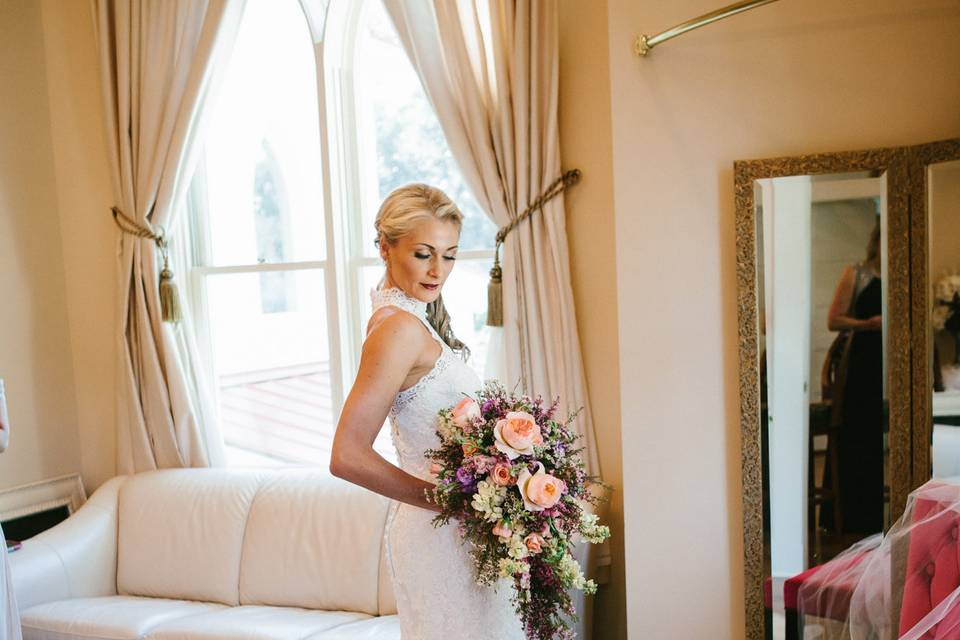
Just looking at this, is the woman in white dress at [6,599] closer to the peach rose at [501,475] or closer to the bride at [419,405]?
the bride at [419,405]

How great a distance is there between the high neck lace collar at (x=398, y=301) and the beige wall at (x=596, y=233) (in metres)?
1.30

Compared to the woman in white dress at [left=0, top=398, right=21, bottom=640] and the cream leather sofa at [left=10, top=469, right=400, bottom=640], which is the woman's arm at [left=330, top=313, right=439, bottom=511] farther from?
the woman in white dress at [left=0, top=398, right=21, bottom=640]

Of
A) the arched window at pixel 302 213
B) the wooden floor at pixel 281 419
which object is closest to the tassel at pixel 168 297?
the arched window at pixel 302 213

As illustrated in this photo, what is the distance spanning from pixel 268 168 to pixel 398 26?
1.12 m

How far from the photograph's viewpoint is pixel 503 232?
3.32 m

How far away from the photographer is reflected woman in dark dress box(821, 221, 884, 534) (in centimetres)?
236

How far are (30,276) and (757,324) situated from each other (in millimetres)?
3577

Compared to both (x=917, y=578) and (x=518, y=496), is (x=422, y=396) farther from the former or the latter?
(x=917, y=578)

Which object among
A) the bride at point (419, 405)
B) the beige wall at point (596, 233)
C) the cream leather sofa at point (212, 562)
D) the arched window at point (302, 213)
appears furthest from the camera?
the arched window at point (302, 213)

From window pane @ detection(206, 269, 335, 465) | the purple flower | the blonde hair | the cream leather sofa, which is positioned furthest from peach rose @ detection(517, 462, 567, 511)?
window pane @ detection(206, 269, 335, 465)

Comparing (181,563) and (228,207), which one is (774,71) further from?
(181,563)

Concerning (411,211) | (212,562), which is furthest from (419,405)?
(212,562)

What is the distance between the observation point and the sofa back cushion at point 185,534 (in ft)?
12.1

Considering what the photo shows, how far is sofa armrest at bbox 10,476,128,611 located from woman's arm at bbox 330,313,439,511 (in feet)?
7.94
